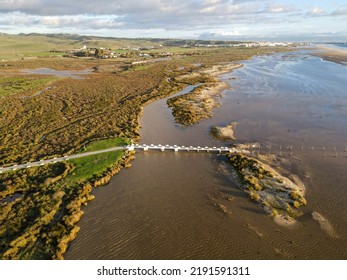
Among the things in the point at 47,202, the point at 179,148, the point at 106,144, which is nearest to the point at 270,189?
the point at 179,148

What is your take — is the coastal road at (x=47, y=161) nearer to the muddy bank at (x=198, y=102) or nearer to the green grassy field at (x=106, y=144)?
the green grassy field at (x=106, y=144)

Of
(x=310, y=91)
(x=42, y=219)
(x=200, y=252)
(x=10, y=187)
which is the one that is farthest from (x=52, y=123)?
(x=310, y=91)

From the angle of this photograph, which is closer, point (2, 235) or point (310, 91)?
point (2, 235)

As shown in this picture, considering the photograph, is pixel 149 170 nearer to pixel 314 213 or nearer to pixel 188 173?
pixel 188 173

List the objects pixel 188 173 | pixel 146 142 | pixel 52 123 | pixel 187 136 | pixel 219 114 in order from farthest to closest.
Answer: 1. pixel 219 114
2. pixel 52 123
3. pixel 187 136
4. pixel 146 142
5. pixel 188 173

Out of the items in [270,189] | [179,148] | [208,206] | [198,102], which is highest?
[270,189]

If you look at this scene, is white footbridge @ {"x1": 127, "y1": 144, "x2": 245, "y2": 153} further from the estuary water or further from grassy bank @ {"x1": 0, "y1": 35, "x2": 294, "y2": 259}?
grassy bank @ {"x1": 0, "y1": 35, "x2": 294, "y2": 259}

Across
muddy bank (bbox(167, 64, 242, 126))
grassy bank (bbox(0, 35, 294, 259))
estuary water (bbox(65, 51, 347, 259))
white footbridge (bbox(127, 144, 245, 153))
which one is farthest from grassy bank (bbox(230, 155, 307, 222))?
muddy bank (bbox(167, 64, 242, 126))

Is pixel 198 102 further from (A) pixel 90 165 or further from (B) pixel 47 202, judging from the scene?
(B) pixel 47 202
